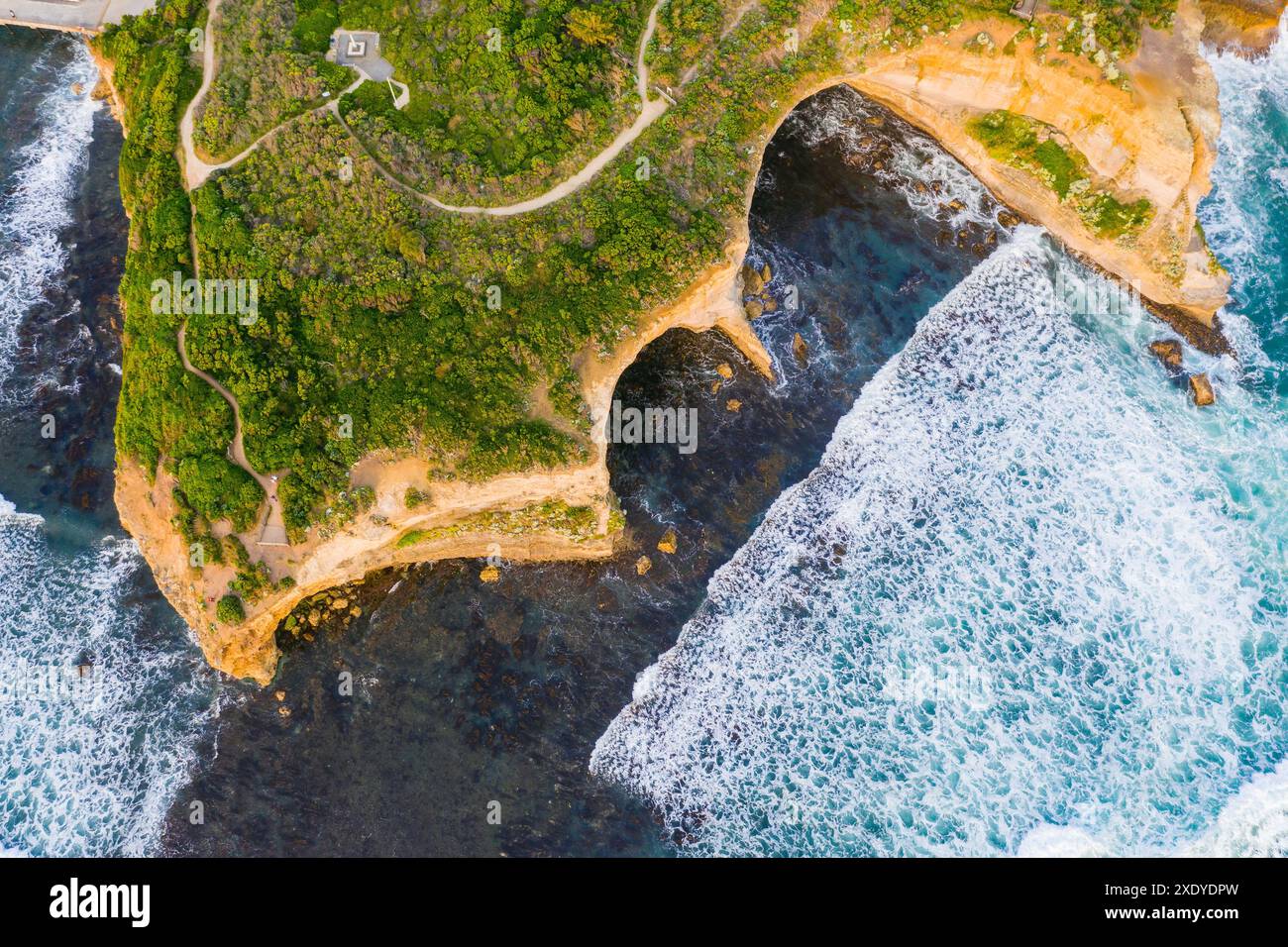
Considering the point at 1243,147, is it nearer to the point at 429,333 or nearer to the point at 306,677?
the point at 429,333

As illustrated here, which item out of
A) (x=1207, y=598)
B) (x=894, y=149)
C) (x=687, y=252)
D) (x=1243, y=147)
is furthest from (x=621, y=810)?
(x=1243, y=147)

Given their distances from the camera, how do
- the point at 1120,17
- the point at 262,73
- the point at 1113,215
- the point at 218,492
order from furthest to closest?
the point at 1113,215, the point at 262,73, the point at 1120,17, the point at 218,492

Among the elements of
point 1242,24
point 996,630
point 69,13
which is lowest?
point 996,630

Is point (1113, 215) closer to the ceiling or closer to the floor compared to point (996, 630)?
closer to the ceiling

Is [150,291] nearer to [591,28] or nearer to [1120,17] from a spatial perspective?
[591,28]

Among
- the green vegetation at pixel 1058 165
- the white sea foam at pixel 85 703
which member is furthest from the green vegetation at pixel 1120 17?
the white sea foam at pixel 85 703

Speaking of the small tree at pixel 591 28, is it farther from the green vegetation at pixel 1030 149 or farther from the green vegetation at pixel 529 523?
the green vegetation at pixel 529 523

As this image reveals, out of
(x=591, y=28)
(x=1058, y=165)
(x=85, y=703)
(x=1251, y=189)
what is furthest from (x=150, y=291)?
(x=1251, y=189)

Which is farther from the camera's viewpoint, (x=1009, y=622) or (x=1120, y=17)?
(x=1120, y=17)
